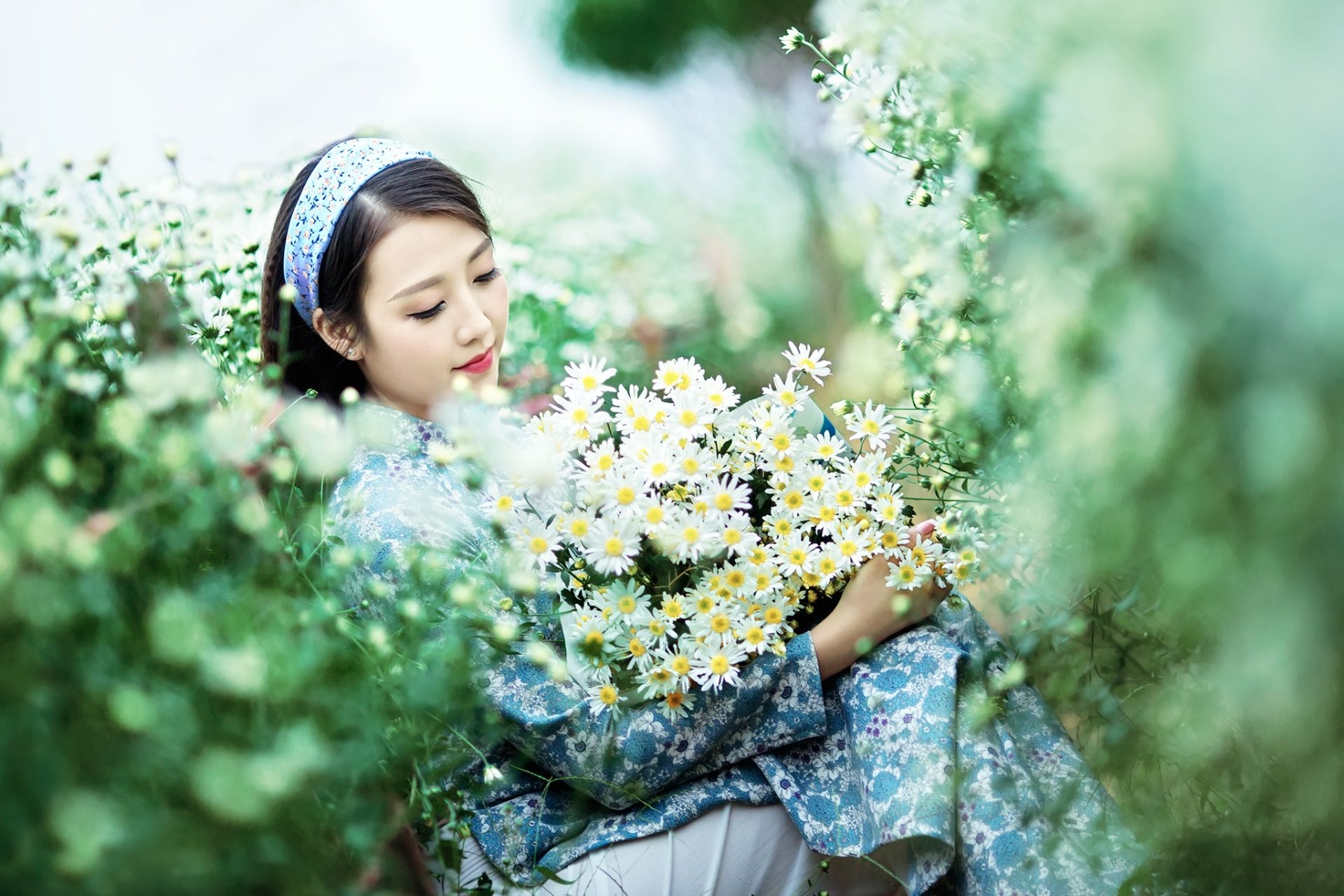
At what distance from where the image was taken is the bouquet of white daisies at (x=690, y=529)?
942 millimetres

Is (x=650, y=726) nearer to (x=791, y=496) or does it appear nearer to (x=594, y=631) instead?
(x=594, y=631)

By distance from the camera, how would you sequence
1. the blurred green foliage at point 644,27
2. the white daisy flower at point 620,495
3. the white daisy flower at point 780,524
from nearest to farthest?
the white daisy flower at point 620,495 < the white daisy flower at point 780,524 < the blurred green foliage at point 644,27

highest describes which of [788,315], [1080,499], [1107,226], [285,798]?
[1107,226]

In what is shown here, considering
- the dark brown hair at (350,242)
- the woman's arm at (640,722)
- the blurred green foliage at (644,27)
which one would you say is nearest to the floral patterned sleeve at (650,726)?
the woman's arm at (640,722)

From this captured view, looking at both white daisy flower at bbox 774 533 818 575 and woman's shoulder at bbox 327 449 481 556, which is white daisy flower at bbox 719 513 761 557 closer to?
white daisy flower at bbox 774 533 818 575

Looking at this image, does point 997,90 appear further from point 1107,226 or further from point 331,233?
point 331,233

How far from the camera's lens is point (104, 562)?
1.89 feet

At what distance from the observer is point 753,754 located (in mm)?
1098

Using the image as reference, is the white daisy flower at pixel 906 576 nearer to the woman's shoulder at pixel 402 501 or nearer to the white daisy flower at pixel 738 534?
the white daisy flower at pixel 738 534

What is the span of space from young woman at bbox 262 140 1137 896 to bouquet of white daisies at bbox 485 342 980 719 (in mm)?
58

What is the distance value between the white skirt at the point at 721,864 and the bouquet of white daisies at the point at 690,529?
0.15 metres

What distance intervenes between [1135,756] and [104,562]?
0.71m

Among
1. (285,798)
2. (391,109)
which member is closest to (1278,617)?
(285,798)

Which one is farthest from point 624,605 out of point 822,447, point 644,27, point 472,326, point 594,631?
point 644,27
